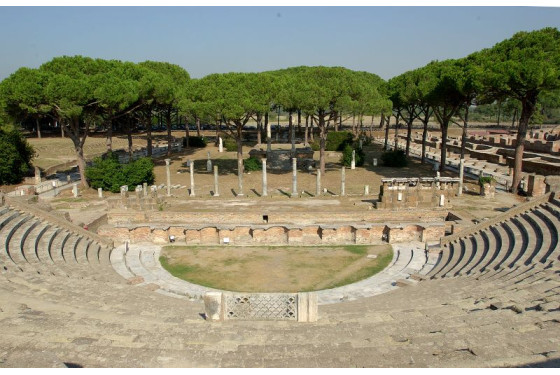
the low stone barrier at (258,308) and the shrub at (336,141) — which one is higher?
the shrub at (336,141)

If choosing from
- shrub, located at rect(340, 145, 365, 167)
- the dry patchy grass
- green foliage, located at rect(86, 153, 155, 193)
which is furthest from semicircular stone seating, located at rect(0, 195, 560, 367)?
shrub, located at rect(340, 145, 365, 167)

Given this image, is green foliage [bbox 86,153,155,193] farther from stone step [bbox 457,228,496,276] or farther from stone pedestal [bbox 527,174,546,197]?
stone pedestal [bbox 527,174,546,197]

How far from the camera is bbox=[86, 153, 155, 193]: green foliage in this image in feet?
94.5

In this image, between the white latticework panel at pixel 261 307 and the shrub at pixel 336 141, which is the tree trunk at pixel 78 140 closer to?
the white latticework panel at pixel 261 307

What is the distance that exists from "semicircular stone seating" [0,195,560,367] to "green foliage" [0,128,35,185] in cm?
1613

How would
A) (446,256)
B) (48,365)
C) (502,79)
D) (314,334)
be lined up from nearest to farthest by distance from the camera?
(48,365)
(314,334)
(446,256)
(502,79)

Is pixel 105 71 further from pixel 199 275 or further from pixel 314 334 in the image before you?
pixel 314 334

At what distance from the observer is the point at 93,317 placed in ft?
31.3

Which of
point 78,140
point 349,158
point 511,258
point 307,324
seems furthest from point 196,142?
point 307,324

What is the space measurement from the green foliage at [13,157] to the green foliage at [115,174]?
5917 mm

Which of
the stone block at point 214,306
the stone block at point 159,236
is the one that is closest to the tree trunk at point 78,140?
the stone block at point 159,236

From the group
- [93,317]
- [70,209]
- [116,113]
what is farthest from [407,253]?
[116,113]

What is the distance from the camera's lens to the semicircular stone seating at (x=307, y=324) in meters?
7.31

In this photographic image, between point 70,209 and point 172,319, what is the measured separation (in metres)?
16.9
